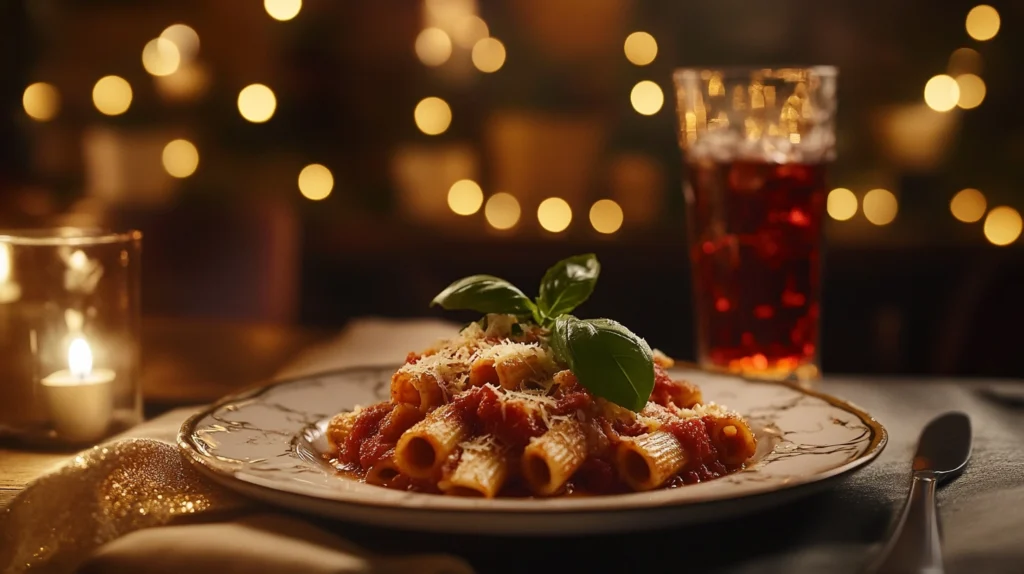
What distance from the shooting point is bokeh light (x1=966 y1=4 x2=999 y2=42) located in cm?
331

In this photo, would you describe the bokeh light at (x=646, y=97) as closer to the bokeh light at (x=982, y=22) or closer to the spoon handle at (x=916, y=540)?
the bokeh light at (x=982, y=22)

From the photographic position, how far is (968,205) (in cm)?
340

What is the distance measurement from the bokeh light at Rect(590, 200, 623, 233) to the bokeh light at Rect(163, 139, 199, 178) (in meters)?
1.40

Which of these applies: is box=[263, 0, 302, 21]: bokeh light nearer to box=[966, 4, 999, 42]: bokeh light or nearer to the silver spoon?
box=[966, 4, 999, 42]: bokeh light

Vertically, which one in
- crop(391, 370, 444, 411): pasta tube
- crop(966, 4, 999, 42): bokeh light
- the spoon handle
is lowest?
the spoon handle

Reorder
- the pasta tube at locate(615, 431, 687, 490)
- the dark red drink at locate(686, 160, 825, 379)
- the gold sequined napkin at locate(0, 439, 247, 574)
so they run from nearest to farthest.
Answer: the gold sequined napkin at locate(0, 439, 247, 574) → the pasta tube at locate(615, 431, 687, 490) → the dark red drink at locate(686, 160, 825, 379)

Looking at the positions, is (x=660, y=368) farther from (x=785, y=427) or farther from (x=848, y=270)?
(x=848, y=270)

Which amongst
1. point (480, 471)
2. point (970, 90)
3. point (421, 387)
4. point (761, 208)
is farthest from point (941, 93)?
point (480, 471)

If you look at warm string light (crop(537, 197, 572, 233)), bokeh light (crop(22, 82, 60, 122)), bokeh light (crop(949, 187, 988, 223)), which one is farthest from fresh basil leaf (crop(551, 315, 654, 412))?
bokeh light (crop(22, 82, 60, 122))

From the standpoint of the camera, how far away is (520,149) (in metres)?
3.54

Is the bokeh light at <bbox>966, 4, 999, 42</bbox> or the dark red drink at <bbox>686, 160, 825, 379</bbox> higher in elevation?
the bokeh light at <bbox>966, 4, 999, 42</bbox>

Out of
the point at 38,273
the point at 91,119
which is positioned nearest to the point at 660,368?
the point at 38,273

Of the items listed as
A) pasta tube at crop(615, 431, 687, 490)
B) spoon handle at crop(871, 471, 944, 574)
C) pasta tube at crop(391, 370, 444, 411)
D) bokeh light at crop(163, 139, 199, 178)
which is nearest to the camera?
spoon handle at crop(871, 471, 944, 574)

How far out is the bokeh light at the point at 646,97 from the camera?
3.54m
